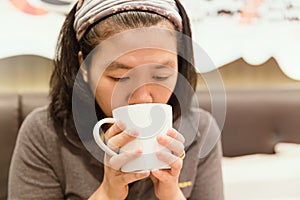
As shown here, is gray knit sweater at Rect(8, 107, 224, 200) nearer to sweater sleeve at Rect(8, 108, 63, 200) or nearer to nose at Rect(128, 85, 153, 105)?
sweater sleeve at Rect(8, 108, 63, 200)

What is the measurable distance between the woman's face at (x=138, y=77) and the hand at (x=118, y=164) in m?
0.08

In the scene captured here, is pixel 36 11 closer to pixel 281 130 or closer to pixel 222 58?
pixel 222 58

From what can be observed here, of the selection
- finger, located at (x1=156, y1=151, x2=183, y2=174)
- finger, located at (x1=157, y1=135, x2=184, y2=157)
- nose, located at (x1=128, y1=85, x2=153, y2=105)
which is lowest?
finger, located at (x1=156, y1=151, x2=183, y2=174)

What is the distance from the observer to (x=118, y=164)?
756 millimetres

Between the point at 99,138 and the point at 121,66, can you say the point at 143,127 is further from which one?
the point at 121,66

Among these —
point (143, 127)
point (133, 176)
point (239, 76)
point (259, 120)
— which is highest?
point (143, 127)

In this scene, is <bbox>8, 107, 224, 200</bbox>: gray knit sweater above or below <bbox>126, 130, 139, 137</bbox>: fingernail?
below

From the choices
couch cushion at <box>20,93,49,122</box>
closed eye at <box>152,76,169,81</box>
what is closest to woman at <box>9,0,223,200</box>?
closed eye at <box>152,76,169,81</box>

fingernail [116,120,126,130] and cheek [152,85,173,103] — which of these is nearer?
fingernail [116,120,126,130]

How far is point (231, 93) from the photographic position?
171 cm

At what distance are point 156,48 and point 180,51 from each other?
0.44 ft

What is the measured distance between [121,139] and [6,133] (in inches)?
33.9

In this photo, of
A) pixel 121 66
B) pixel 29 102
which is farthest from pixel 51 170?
pixel 29 102

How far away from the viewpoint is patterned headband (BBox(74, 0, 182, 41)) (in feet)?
2.91
